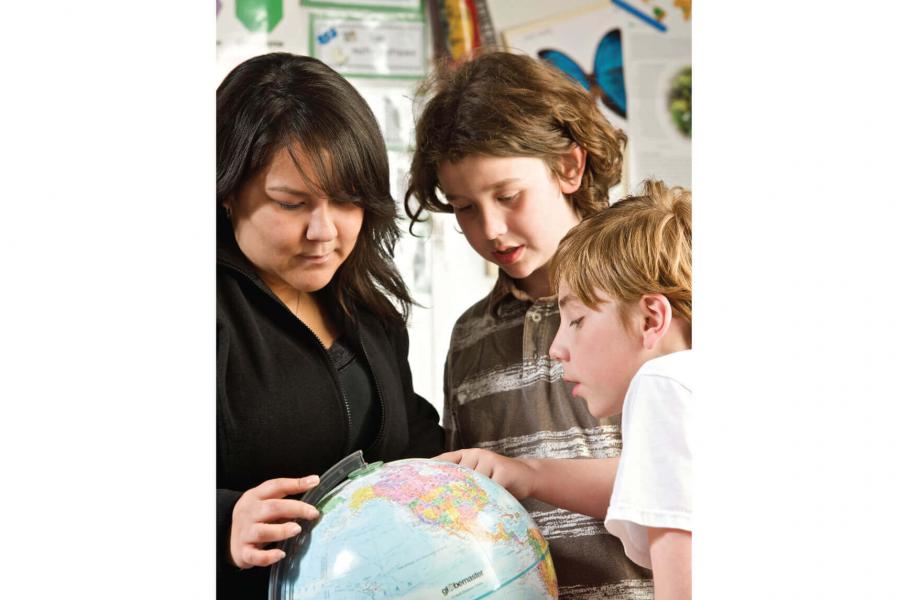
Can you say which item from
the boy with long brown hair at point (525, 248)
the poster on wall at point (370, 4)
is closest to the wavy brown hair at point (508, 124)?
the boy with long brown hair at point (525, 248)

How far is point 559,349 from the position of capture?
3.98 feet

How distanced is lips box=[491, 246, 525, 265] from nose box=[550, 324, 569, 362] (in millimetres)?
132

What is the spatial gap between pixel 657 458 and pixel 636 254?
9.2 inches

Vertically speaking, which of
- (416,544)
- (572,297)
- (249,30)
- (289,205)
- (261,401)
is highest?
(249,30)

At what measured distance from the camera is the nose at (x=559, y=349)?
3.95ft

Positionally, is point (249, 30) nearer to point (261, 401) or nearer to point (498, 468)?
point (261, 401)

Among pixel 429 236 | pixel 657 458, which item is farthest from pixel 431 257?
pixel 657 458

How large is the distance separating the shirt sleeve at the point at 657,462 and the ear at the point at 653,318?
0.10m

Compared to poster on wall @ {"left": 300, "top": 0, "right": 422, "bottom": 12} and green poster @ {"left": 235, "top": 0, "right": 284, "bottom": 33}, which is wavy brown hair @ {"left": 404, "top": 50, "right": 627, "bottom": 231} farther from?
green poster @ {"left": 235, "top": 0, "right": 284, "bottom": 33}

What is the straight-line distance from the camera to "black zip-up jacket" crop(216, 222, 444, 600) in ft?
3.66

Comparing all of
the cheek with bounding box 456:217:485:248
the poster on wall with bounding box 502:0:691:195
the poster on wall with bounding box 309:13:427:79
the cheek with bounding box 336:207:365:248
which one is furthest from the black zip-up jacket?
the poster on wall with bounding box 502:0:691:195

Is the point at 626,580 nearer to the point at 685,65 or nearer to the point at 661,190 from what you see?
the point at 661,190
